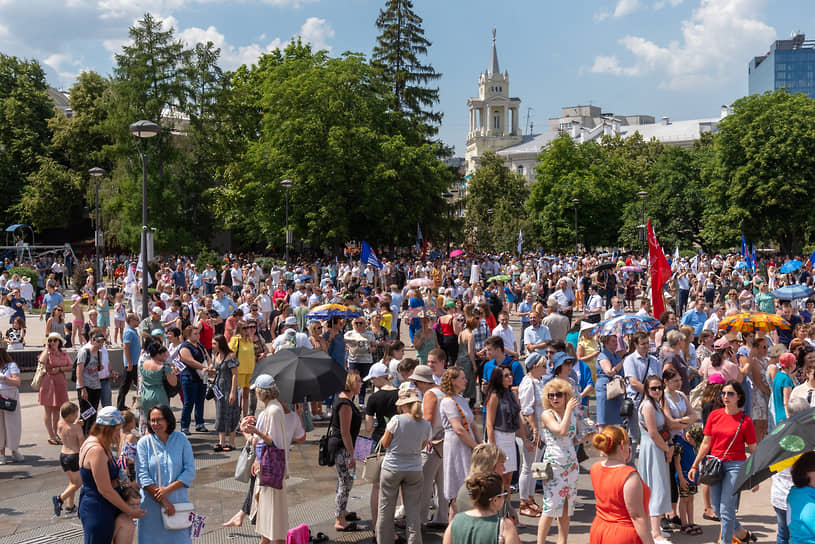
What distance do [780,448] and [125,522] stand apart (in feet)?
15.3

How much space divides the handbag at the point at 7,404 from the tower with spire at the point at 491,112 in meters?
146

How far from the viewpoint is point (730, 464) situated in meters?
7.21

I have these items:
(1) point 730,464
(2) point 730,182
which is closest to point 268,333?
(1) point 730,464

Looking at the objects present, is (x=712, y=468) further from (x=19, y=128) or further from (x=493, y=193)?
(x=493, y=193)

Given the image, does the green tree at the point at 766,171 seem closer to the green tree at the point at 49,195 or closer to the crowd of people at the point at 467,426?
the crowd of people at the point at 467,426

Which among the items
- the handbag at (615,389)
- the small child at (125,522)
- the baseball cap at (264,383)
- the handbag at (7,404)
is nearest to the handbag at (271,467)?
the baseball cap at (264,383)

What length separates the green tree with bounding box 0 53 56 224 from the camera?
2264 inches

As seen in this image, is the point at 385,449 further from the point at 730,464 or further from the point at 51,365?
the point at 51,365

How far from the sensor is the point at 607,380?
9758 mm

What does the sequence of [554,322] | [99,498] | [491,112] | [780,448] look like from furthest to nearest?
[491,112], [554,322], [99,498], [780,448]

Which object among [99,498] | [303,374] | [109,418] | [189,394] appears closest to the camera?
[99,498]

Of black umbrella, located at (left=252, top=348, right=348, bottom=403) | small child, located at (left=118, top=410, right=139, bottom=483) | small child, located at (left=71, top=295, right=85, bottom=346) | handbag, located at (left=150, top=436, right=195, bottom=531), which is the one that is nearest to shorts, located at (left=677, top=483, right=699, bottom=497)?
black umbrella, located at (left=252, top=348, right=348, bottom=403)

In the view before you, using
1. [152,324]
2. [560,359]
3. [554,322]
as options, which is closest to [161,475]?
[560,359]

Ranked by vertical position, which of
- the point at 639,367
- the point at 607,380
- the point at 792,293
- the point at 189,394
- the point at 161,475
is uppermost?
the point at 792,293
